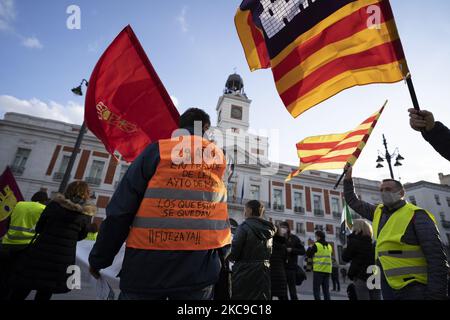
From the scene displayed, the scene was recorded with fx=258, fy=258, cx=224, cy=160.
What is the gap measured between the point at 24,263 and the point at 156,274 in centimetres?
212

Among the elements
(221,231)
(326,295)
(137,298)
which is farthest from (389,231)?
(326,295)

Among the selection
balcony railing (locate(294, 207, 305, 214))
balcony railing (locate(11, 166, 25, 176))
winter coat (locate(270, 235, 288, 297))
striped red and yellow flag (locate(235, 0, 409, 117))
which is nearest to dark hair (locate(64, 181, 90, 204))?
striped red and yellow flag (locate(235, 0, 409, 117))

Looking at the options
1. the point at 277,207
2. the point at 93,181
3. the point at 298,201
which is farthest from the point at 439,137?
the point at 298,201

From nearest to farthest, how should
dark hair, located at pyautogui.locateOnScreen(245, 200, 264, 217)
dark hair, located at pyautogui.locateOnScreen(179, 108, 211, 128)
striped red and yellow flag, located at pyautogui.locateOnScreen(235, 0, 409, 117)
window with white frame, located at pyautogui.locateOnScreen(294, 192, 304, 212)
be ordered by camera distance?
dark hair, located at pyautogui.locateOnScreen(179, 108, 211, 128)
striped red and yellow flag, located at pyautogui.locateOnScreen(235, 0, 409, 117)
dark hair, located at pyautogui.locateOnScreen(245, 200, 264, 217)
window with white frame, located at pyautogui.locateOnScreen(294, 192, 304, 212)

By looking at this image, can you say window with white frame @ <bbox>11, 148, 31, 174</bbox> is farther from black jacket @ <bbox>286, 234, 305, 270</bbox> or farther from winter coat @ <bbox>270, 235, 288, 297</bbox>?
winter coat @ <bbox>270, 235, 288, 297</bbox>

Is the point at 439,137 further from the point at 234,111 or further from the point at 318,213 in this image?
the point at 234,111

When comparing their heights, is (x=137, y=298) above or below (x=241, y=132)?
below

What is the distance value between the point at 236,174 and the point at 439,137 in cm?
2766

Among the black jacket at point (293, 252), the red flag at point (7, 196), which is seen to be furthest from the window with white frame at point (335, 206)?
the red flag at point (7, 196)

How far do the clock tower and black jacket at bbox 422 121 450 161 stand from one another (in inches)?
1293

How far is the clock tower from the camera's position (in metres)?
35.1

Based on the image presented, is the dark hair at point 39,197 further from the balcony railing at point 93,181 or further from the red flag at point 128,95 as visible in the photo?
the balcony railing at point 93,181

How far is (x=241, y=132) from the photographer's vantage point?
3466 cm
